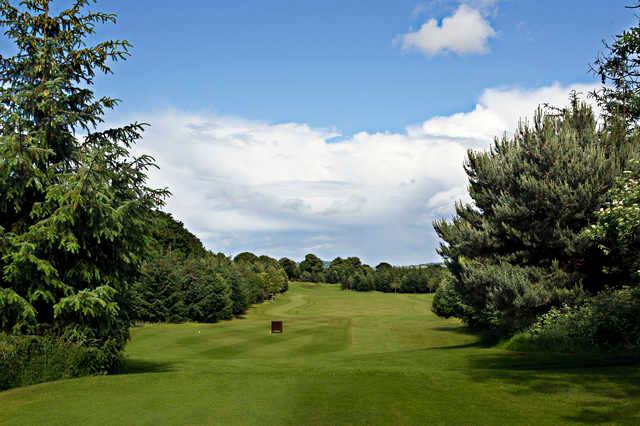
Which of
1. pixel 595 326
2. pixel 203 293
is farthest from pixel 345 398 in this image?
pixel 203 293

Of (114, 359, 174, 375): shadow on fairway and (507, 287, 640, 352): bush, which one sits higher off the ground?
(507, 287, 640, 352): bush

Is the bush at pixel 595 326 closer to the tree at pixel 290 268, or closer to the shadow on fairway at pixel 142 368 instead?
the shadow on fairway at pixel 142 368

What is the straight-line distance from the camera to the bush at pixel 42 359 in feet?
47.7

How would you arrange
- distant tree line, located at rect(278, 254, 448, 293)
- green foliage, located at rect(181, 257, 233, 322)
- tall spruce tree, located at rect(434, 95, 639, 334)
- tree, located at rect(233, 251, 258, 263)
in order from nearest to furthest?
tall spruce tree, located at rect(434, 95, 639, 334) → green foliage, located at rect(181, 257, 233, 322) → distant tree line, located at rect(278, 254, 448, 293) → tree, located at rect(233, 251, 258, 263)

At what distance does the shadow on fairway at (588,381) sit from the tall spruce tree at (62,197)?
39.2ft

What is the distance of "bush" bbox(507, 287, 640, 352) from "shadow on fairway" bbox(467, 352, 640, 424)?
5.20 ft

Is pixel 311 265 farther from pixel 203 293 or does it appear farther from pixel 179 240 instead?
pixel 203 293

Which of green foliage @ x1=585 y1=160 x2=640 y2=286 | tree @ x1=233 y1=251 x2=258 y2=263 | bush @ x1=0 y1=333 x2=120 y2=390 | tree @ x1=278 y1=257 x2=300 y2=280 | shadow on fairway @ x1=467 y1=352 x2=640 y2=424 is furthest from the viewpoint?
tree @ x1=278 y1=257 x2=300 y2=280

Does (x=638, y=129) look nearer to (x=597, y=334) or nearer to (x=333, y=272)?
(x=597, y=334)

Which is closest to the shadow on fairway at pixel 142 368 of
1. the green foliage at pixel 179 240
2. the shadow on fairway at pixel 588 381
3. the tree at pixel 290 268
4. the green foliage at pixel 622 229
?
the shadow on fairway at pixel 588 381

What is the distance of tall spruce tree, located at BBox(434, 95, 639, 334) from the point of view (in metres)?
23.6

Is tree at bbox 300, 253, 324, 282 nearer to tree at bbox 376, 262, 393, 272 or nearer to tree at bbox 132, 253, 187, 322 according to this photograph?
tree at bbox 376, 262, 393, 272

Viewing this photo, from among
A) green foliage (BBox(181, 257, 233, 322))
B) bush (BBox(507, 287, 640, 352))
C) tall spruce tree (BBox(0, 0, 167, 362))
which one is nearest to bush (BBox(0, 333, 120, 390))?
tall spruce tree (BBox(0, 0, 167, 362))

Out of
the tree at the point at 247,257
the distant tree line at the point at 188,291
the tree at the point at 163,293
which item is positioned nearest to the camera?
the tree at the point at 163,293
